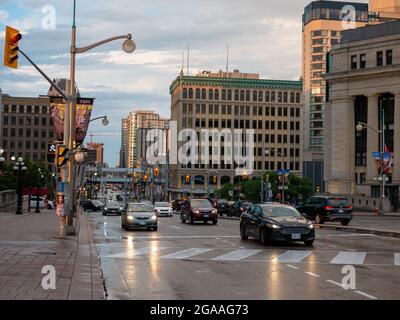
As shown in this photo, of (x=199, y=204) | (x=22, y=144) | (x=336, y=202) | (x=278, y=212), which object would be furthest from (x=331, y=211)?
(x=22, y=144)

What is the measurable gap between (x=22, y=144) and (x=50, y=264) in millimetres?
160511

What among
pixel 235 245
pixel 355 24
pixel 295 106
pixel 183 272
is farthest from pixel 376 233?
pixel 355 24

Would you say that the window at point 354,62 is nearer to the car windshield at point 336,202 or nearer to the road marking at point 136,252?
the car windshield at point 336,202

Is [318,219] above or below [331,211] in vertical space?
below

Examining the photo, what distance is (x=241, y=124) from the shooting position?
497 feet

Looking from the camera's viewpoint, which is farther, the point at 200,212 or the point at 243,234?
the point at 200,212

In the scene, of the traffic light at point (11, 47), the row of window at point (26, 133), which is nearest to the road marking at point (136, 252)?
the traffic light at point (11, 47)

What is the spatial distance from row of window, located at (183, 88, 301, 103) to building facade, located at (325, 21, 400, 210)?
57381mm

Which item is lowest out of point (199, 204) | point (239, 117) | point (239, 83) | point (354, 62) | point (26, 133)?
point (199, 204)

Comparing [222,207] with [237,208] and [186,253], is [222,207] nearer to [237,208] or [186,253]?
[237,208]

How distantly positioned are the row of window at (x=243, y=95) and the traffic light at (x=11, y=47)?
5148 inches

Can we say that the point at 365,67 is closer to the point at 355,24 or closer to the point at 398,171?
the point at 398,171
